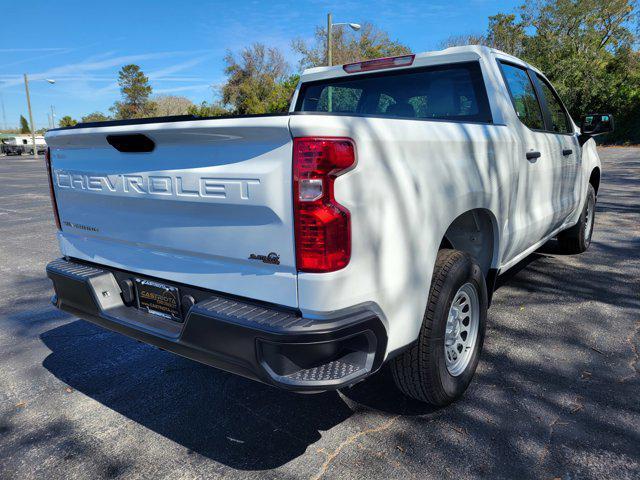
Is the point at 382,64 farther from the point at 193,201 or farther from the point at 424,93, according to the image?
the point at 193,201

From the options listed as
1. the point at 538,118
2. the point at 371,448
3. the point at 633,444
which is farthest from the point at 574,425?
the point at 538,118

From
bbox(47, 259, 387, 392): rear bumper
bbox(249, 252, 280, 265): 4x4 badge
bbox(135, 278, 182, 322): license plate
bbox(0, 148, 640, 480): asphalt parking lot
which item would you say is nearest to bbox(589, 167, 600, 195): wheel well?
bbox(0, 148, 640, 480): asphalt parking lot

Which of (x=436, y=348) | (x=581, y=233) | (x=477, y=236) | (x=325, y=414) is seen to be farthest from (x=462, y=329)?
(x=581, y=233)

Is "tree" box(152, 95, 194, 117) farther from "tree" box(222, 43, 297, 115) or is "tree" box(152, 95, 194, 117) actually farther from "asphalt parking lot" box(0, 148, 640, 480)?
"asphalt parking lot" box(0, 148, 640, 480)

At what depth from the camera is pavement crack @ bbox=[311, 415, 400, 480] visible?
222 centimetres

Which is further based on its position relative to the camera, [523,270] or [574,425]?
[523,270]

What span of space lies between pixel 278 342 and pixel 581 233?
16.0 ft

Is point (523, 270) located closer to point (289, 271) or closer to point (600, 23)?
point (289, 271)

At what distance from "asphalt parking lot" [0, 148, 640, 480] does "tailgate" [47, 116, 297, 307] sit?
2.83 feet

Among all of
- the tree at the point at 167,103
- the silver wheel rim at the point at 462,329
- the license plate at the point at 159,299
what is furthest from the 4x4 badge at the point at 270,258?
the tree at the point at 167,103

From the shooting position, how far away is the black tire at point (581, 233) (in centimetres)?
547

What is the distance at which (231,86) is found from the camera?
41625 millimetres

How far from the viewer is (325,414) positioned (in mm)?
2682

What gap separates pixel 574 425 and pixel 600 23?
40.6 metres
